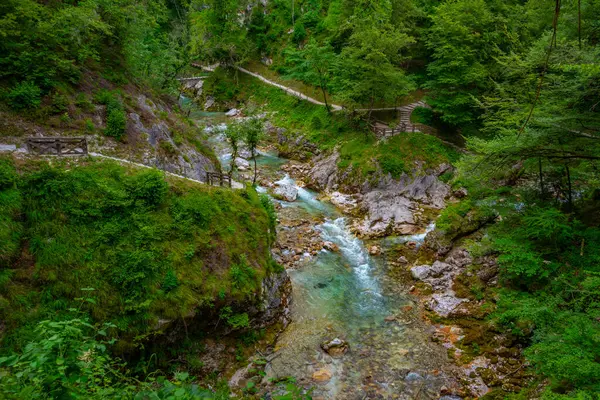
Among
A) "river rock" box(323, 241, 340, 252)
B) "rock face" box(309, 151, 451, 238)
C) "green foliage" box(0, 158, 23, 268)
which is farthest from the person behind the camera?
"rock face" box(309, 151, 451, 238)

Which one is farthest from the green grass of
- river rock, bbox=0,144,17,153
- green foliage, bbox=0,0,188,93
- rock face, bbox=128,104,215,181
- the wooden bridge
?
the wooden bridge

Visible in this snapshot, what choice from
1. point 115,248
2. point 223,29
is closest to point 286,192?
point 115,248

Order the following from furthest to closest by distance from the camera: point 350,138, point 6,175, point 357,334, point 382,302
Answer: point 350,138 < point 382,302 < point 357,334 < point 6,175

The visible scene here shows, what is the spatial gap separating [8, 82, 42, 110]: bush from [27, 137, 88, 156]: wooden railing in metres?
3.61

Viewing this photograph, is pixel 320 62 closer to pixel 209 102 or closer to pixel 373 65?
pixel 373 65

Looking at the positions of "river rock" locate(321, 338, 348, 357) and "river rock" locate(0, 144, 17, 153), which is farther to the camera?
"river rock" locate(321, 338, 348, 357)

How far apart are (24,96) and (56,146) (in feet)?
14.0

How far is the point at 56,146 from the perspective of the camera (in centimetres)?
1296

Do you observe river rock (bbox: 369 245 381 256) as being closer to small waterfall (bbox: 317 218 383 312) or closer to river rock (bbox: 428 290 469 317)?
small waterfall (bbox: 317 218 383 312)

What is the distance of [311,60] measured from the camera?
104 feet

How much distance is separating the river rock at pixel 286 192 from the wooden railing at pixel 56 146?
14299 mm

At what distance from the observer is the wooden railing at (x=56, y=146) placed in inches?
500

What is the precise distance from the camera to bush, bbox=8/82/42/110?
48.1 feet

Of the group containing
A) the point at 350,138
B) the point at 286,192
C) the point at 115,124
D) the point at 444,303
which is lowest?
the point at 444,303
